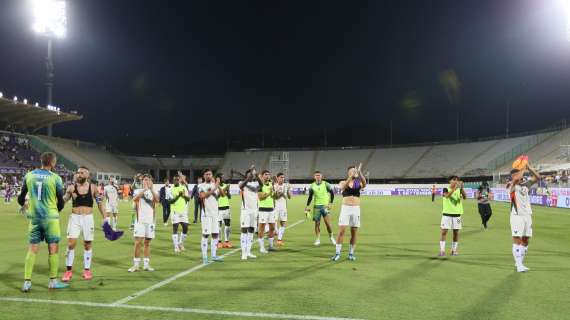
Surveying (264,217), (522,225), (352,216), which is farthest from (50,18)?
(522,225)

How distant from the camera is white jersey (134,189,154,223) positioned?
919cm

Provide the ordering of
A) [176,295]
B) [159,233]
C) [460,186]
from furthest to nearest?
[159,233] → [460,186] → [176,295]

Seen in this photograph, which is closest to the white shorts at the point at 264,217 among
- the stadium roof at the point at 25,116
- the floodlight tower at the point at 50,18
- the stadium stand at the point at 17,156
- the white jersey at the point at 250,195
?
the white jersey at the point at 250,195

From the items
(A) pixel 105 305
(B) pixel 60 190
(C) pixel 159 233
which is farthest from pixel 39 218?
(C) pixel 159 233

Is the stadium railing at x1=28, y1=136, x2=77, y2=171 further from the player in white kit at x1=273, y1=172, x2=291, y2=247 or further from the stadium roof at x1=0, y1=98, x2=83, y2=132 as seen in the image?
the player in white kit at x1=273, y1=172, x2=291, y2=247

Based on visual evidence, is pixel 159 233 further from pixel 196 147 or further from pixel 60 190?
pixel 196 147

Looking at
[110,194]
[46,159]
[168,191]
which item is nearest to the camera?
[46,159]

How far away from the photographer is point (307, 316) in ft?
19.6

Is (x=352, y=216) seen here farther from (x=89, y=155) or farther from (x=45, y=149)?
(x=89, y=155)

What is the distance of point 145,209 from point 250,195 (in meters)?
2.96

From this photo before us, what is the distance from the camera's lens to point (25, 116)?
6141 centimetres

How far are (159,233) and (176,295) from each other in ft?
34.2

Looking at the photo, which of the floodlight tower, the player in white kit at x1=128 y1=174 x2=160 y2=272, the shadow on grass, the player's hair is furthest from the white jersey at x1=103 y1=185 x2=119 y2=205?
the floodlight tower

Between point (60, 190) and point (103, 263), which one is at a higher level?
point (60, 190)
